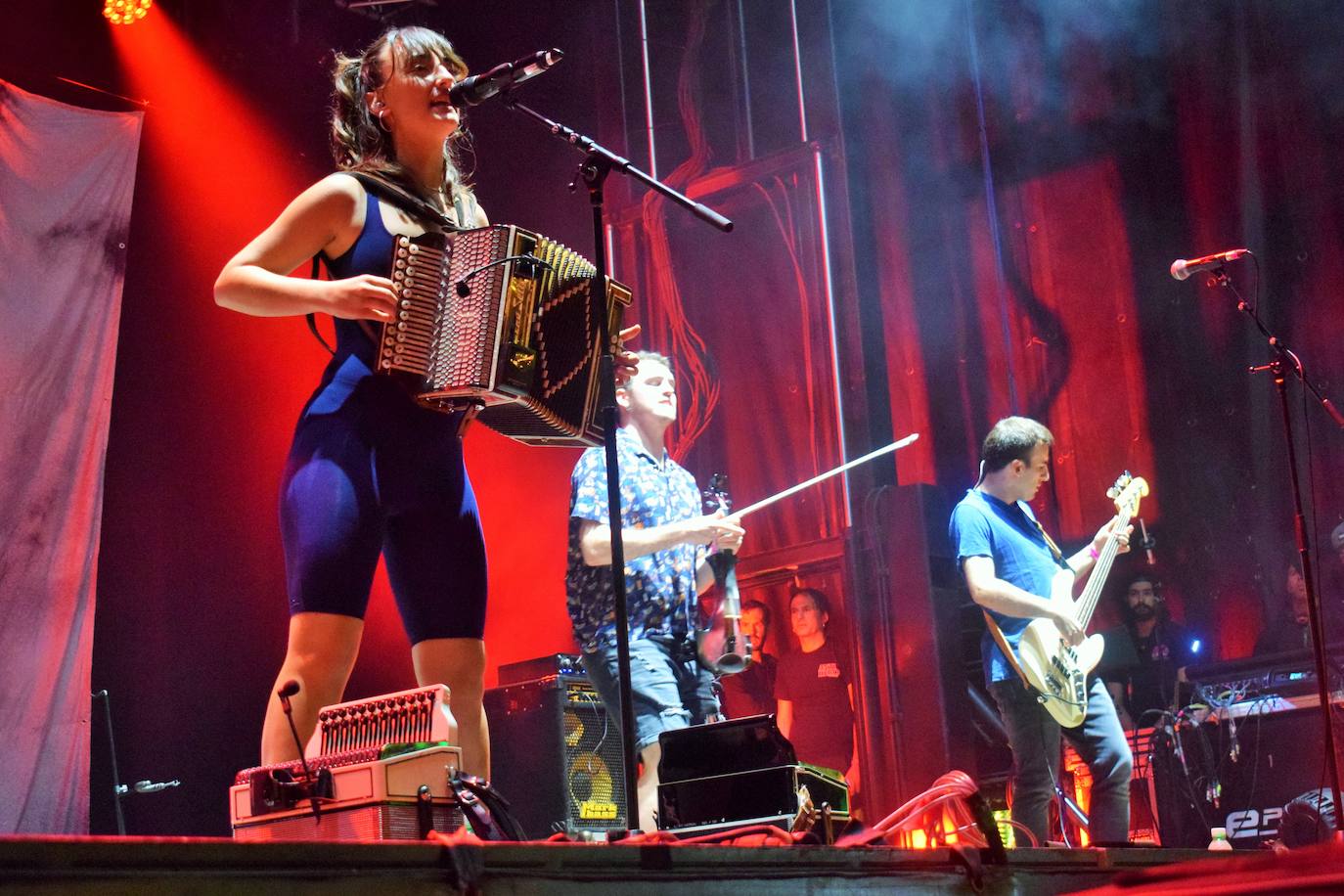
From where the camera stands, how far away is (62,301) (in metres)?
6.35

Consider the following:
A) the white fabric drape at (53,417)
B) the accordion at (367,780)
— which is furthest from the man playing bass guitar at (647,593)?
the white fabric drape at (53,417)

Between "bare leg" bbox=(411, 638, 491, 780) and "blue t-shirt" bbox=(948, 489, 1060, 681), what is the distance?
10.4 ft

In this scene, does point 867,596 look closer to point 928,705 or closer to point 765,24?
point 928,705

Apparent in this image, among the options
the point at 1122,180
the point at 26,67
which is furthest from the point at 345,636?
the point at 1122,180

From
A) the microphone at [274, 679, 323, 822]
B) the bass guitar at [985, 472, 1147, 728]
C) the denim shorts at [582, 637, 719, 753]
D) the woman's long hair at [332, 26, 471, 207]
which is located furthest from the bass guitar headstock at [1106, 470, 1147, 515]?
the microphone at [274, 679, 323, 822]

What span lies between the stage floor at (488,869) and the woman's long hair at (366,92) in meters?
1.91

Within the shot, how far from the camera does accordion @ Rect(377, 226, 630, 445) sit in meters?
2.74

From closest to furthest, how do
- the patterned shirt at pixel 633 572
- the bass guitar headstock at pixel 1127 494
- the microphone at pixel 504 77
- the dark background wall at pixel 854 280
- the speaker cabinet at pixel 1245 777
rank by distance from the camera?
the microphone at pixel 504 77
the patterned shirt at pixel 633 572
the speaker cabinet at pixel 1245 777
the bass guitar headstock at pixel 1127 494
the dark background wall at pixel 854 280

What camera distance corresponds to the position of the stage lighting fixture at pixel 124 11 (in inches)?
273

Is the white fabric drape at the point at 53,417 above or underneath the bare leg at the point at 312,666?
above

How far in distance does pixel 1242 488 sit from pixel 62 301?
5921mm

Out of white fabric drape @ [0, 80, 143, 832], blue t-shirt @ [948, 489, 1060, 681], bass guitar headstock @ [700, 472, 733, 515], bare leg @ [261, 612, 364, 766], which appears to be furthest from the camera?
white fabric drape @ [0, 80, 143, 832]

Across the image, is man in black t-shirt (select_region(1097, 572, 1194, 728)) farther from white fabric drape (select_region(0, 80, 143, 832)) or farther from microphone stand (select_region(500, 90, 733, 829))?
white fabric drape (select_region(0, 80, 143, 832))

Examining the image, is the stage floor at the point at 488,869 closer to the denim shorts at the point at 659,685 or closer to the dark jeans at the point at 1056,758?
the denim shorts at the point at 659,685
